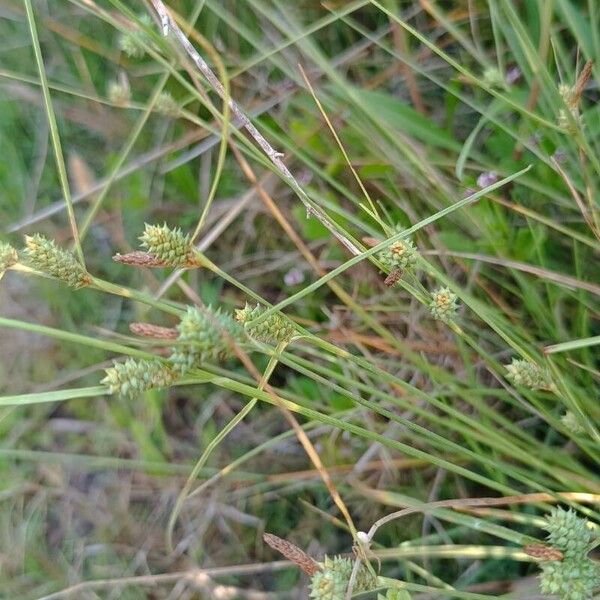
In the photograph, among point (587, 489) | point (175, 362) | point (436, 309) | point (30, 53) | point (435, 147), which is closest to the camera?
point (175, 362)

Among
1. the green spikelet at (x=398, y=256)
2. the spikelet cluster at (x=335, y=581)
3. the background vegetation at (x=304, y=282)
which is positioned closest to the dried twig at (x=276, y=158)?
the green spikelet at (x=398, y=256)

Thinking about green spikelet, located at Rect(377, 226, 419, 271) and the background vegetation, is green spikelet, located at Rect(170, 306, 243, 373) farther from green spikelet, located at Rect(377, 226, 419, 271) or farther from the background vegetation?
the background vegetation

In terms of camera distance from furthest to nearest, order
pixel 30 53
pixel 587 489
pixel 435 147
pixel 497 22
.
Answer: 1. pixel 30 53
2. pixel 435 147
3. pixel 497 22
4. pixel 587 489

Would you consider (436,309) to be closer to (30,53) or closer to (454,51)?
(454,51)

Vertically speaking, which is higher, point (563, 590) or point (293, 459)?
point (563, 590)

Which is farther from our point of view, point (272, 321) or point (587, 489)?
point (587, 489)

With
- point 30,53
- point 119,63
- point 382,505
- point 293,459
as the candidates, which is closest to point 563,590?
point 382,505

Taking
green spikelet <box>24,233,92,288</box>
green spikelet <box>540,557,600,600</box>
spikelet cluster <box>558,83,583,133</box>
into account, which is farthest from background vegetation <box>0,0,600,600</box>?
green spikelet <box>24,233,92,288</box>
